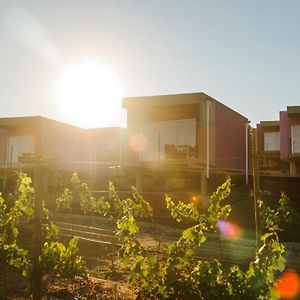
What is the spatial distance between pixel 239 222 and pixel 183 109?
311 inches

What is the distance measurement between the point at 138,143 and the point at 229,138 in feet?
18.8

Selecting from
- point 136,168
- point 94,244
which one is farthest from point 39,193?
point 136,168

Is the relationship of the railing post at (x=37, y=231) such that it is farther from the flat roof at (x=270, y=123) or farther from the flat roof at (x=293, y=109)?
the flat roof at (x=270, y=123)

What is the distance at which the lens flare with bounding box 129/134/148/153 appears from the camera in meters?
23.2

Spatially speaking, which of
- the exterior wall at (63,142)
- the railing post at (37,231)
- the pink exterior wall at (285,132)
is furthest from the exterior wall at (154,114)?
Result: the railing post at (37,231)

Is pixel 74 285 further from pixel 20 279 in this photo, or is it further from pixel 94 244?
pixel 94 244

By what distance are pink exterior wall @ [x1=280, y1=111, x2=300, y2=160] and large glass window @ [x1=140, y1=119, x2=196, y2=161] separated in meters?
6.65

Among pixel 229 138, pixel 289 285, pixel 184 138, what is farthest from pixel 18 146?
pixel 289 285

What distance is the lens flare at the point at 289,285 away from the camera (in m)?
9.15

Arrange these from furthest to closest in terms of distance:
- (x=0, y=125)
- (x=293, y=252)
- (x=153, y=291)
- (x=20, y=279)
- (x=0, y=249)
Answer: (x=0, y=125) → (x=293, y=252) → (x=20, y=279) → (x=0, y=249) → (x=153, y=291)

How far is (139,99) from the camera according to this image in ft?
76.0

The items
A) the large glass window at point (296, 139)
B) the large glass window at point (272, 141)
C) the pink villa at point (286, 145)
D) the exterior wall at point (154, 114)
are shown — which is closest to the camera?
the exterior wall at point (154, 114)

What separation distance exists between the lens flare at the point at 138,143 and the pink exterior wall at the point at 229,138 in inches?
160

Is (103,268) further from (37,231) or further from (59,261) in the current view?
(37,231)
